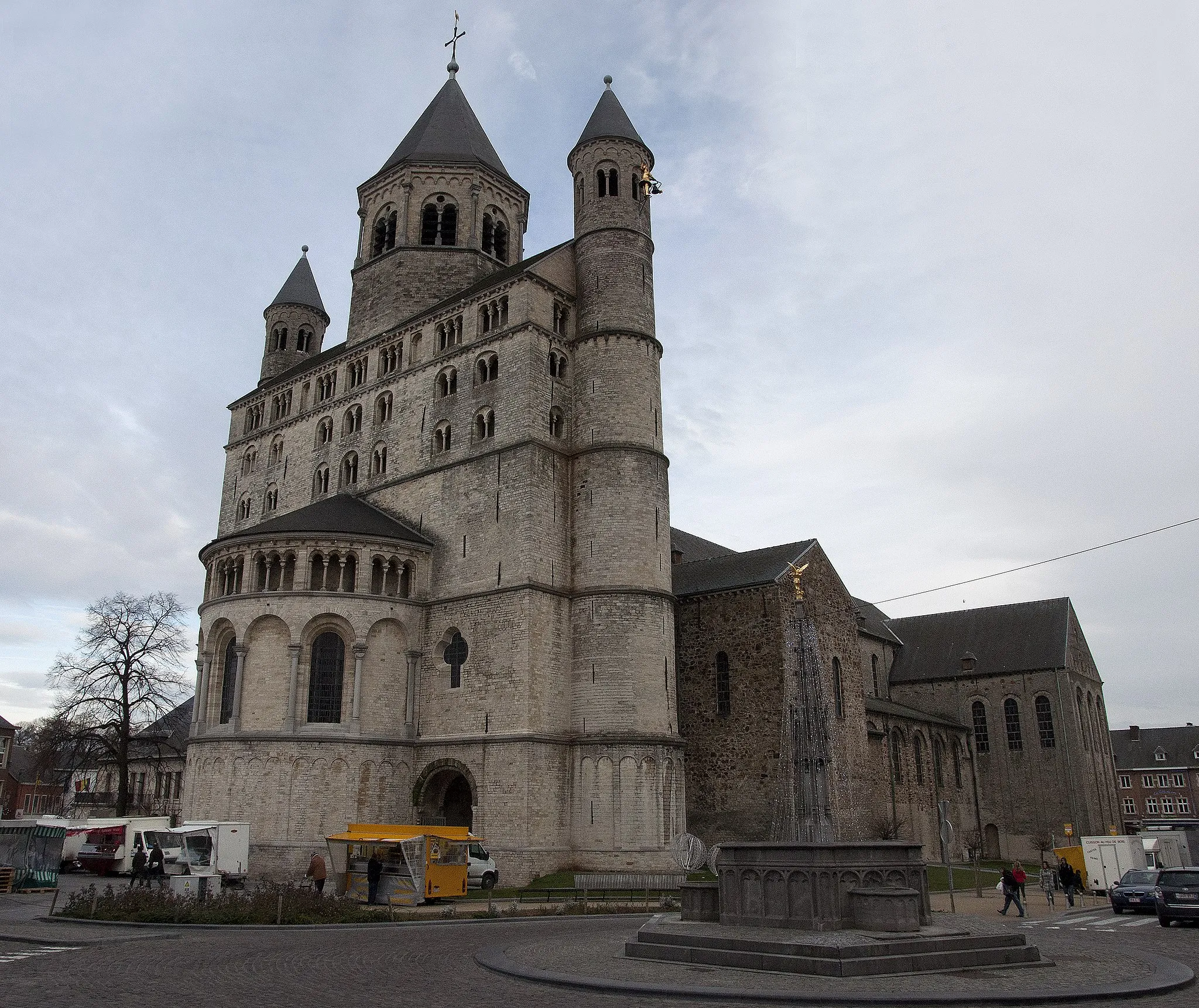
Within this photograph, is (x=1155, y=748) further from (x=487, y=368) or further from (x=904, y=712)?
(x=487, y=368)

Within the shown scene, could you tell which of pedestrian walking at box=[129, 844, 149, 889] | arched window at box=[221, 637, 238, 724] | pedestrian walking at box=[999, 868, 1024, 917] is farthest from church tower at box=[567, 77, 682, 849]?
pedestrian walking at box=[129, 844, 149, 889]

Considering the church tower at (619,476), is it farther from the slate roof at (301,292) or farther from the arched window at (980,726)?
the arched window at (980,726)

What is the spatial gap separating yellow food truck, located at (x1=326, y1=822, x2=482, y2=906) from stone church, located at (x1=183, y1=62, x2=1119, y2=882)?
4.94 meters

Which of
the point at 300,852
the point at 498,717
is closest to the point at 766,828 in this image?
the point at 498,717

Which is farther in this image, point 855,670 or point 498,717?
point 855,670

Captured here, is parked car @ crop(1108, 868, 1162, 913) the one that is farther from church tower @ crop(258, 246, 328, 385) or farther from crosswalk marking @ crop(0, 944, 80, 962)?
church tower @ crop(258, 246, 328, 385)

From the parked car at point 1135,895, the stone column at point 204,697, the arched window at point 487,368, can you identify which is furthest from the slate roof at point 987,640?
the stone column at point 204,697

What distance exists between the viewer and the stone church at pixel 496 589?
32750mm

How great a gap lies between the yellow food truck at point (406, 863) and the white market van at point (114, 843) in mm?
12563

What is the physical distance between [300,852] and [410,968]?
1919 centimetres

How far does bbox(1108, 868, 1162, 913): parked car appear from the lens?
26203 mm

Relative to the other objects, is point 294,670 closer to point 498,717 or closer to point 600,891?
point 498,717

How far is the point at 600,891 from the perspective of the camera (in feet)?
96.9

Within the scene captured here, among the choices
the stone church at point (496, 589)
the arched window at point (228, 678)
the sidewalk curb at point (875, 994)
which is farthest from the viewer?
the arched window at point (228, 678)
